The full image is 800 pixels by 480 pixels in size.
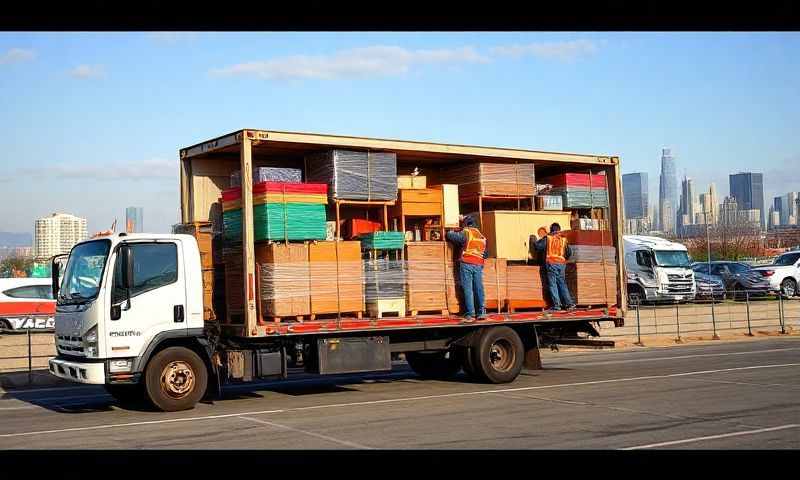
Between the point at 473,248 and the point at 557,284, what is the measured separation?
2.14m

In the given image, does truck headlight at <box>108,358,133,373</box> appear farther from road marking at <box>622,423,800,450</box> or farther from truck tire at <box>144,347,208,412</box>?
road marking at <box>622,423,800,450</box>

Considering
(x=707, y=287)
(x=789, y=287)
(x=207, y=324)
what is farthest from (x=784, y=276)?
(x=207, y=324)

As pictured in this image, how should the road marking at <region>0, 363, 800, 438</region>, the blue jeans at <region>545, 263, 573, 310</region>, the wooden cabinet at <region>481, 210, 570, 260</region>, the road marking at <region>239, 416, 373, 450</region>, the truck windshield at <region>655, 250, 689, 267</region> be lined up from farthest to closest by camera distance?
the truck windshield at <region>655, 250, 689, 267</region>
the blue jeans at <region>545, 263, 573, 310</region>
the wooden cabinet at <region>481, 210, 570, 260</region>
the road marking at <region>0, 363, 800, 438</region>
the road marking at <region>239, 416, 373, 450</region>

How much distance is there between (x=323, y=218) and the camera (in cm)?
1337

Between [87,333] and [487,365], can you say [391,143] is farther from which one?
[87,333]

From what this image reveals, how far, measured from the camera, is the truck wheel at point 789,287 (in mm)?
35125

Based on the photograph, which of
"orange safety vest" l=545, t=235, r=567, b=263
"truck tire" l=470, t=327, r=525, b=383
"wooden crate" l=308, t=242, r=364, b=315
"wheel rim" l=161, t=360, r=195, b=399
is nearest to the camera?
"wheel rim" l=161, t=360, r=195, b=399

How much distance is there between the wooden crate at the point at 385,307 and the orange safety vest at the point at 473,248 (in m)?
1.31

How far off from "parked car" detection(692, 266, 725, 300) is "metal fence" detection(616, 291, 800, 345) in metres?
3.38

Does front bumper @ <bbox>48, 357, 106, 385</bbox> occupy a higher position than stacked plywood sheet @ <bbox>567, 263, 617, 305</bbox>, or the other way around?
stacked plywood sheet @ <bbox>567, 263, 617, 305</bbox>

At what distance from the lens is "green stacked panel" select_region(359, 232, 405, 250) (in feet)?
45.5

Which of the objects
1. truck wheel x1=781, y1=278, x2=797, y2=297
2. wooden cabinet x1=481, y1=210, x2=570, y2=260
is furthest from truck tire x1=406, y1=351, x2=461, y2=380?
truck wheel x1=781, y1=278, x2=797, y2=297

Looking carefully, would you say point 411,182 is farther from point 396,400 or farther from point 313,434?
point 313,434

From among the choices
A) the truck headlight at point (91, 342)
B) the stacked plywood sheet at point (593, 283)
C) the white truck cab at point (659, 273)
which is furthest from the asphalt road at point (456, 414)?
the white truck cab at point (659, 273)
